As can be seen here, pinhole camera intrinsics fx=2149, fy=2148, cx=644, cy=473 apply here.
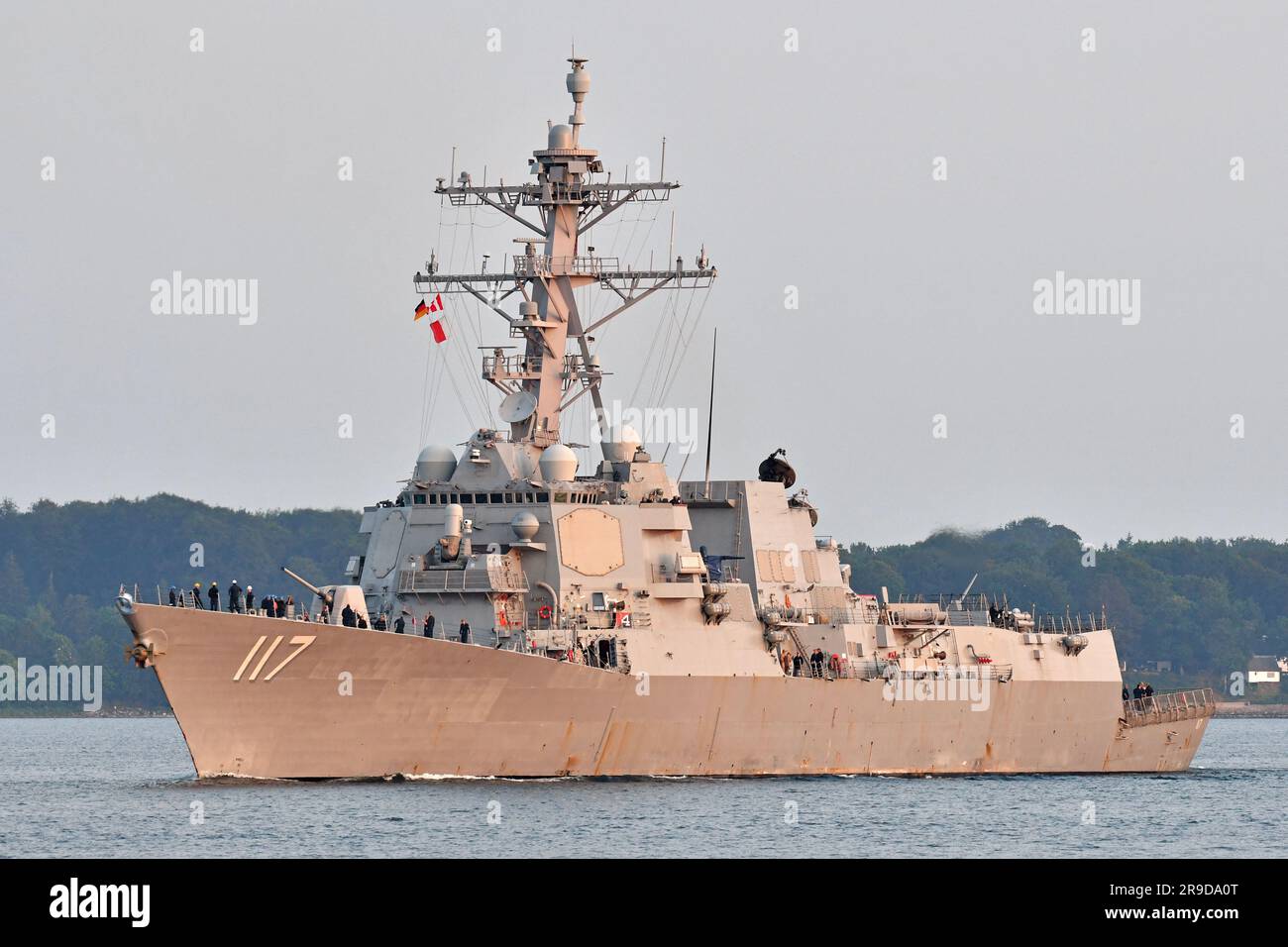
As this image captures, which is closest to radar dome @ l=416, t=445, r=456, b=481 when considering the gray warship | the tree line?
the gray warship

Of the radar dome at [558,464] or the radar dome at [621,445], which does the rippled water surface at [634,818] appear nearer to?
the radar dome at [558,464]

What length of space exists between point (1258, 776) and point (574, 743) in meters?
17.3

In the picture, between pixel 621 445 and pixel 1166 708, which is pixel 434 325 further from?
pixel 1166 708

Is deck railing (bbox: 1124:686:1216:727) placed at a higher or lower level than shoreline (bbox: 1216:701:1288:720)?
higher

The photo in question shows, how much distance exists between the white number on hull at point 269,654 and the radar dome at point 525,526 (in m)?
4.74

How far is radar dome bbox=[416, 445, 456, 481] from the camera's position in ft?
112

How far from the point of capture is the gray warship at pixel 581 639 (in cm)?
2939

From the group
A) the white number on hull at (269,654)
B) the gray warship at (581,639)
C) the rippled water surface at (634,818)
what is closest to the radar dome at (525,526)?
the gray warship at (581,639)

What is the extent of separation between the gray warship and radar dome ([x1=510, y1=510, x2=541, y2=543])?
0.05 m

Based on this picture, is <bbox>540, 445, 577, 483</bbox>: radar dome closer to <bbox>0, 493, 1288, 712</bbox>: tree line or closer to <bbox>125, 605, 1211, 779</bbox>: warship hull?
<bbox>125, 605, 1211, 779</bbox>: warship hull

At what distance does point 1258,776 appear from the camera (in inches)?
1673

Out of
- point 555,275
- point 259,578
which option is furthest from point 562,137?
point 259,578

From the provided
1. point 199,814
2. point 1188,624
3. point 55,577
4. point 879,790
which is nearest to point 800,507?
point 879,790
